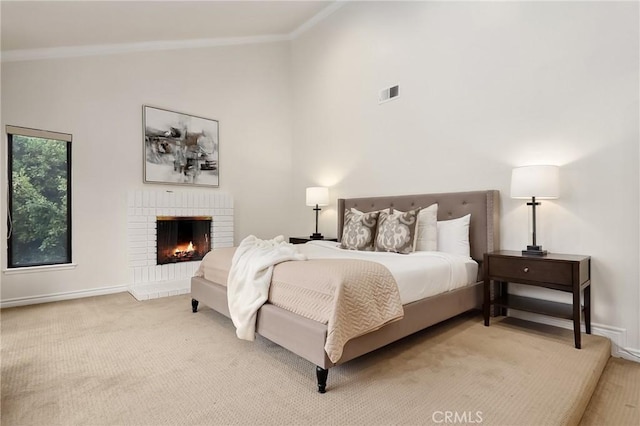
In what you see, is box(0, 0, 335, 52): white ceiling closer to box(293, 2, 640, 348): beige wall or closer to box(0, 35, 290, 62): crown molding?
box(0, 35, 290, 62): crown molding

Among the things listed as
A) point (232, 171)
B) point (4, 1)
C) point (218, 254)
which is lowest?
point (218, 254)

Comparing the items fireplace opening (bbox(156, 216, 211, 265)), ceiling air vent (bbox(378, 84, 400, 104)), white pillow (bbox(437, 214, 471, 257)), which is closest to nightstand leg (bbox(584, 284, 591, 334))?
white pillow (bbox(437, 214, 471, 257))

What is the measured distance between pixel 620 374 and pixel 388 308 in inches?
61.5

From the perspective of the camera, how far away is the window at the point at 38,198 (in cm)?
335

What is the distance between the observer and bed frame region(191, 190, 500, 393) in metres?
1.78

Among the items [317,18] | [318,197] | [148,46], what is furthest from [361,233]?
[317,18]

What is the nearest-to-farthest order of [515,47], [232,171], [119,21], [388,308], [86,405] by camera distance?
[86,405], [388,308], [515,47], [119,21], [232,171]

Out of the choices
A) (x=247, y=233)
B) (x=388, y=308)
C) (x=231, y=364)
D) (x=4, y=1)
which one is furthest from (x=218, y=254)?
(x=4, y=1)

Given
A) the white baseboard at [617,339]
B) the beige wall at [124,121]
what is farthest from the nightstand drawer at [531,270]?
the beige wall at [124,121]

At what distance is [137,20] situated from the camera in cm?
364

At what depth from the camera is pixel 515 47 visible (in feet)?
9.59

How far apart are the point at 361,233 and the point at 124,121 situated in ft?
10.7

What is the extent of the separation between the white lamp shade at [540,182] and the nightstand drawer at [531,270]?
1.73ft

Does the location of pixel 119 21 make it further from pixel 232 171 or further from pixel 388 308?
pixel 388 308
